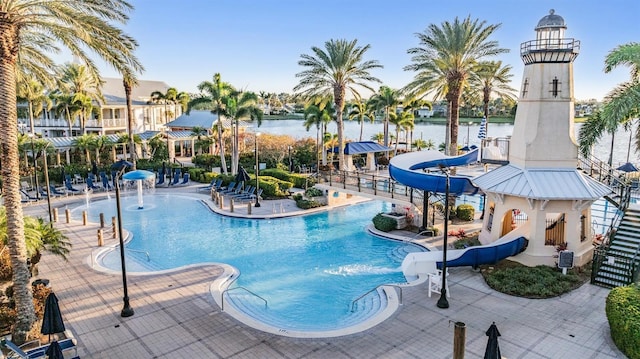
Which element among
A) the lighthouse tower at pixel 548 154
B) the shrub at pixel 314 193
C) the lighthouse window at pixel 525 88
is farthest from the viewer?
the shrub at pixel 314 193

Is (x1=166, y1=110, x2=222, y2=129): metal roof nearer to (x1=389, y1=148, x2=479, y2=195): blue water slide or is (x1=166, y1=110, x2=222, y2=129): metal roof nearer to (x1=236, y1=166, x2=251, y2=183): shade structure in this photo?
(x1=236, y1=166, x2=251, y2=183): shade structure

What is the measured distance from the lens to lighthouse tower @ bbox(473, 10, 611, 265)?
17.9 meters

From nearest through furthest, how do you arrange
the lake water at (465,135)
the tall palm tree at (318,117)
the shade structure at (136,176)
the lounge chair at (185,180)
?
the shade structure at (136,176) → the lounge chair at (185,180) → the tall palm tree at (318,117) → the lake water at (465,135)

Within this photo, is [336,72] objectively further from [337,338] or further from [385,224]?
[337,338]

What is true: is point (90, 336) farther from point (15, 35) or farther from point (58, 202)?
point (58, 202)

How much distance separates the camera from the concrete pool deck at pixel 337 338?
39.9 feet

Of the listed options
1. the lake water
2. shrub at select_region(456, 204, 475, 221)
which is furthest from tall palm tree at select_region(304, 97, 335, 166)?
shrub at select_region(456, 204, 475, 221)

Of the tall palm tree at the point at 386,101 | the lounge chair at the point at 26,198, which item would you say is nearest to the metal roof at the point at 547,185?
the lounge chair at the point at 26,198

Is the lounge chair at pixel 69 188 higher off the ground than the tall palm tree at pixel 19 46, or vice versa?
the tall palm tree at pixel 19 46

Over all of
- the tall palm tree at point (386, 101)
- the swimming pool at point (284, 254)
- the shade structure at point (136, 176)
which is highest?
the tall palm tree at point (386, 101)

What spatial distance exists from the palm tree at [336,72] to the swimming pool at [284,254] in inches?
423

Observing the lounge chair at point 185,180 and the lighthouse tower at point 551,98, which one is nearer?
the lighthouse tower at point 551,98

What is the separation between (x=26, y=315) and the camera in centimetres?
1248

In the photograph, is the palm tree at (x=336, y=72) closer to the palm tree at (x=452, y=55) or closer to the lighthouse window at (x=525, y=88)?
the palm tree at (x=452, y=55)
